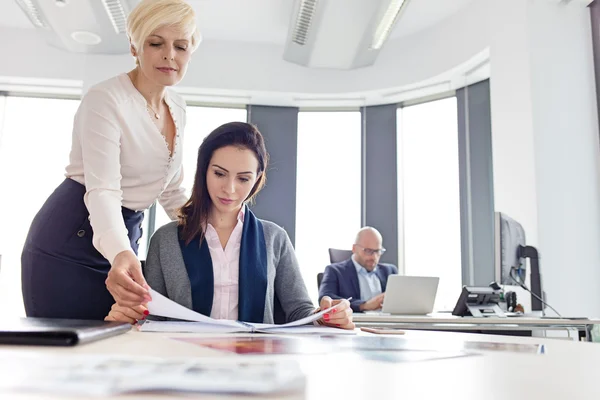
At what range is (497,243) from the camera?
2.75m

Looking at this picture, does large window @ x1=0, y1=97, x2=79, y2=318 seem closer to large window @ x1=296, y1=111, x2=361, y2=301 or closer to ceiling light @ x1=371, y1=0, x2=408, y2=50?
large window @ x1=296, y1=111, x2=361, y2=301

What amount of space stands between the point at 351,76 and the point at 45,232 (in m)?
4.61

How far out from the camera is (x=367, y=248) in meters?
4.16

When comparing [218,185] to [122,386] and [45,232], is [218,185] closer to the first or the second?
[45,232]

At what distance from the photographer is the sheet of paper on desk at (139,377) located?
38 centimetres

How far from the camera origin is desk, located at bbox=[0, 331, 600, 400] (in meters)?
0.44

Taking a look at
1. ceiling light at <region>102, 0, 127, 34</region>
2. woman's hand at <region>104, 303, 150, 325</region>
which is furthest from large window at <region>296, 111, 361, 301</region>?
woman's hand at <region>104, 303, 150, 325</region>

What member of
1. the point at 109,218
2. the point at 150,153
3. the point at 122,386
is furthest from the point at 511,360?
the point at 150,153

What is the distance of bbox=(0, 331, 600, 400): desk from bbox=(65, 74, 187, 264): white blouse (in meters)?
0.49

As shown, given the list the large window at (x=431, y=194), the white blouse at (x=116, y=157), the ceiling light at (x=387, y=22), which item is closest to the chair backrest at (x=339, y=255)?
the large window at (x=431, y=194)

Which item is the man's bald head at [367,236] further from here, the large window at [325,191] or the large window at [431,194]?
the large window at [325,191]

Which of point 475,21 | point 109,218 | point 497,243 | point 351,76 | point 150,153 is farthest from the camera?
point 351,76

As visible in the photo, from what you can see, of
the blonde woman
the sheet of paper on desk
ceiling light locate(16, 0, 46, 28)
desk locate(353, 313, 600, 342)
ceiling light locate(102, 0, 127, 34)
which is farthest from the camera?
ceiling light locate(16, 0, 46, 28)

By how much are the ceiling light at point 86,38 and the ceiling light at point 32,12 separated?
27 cm
